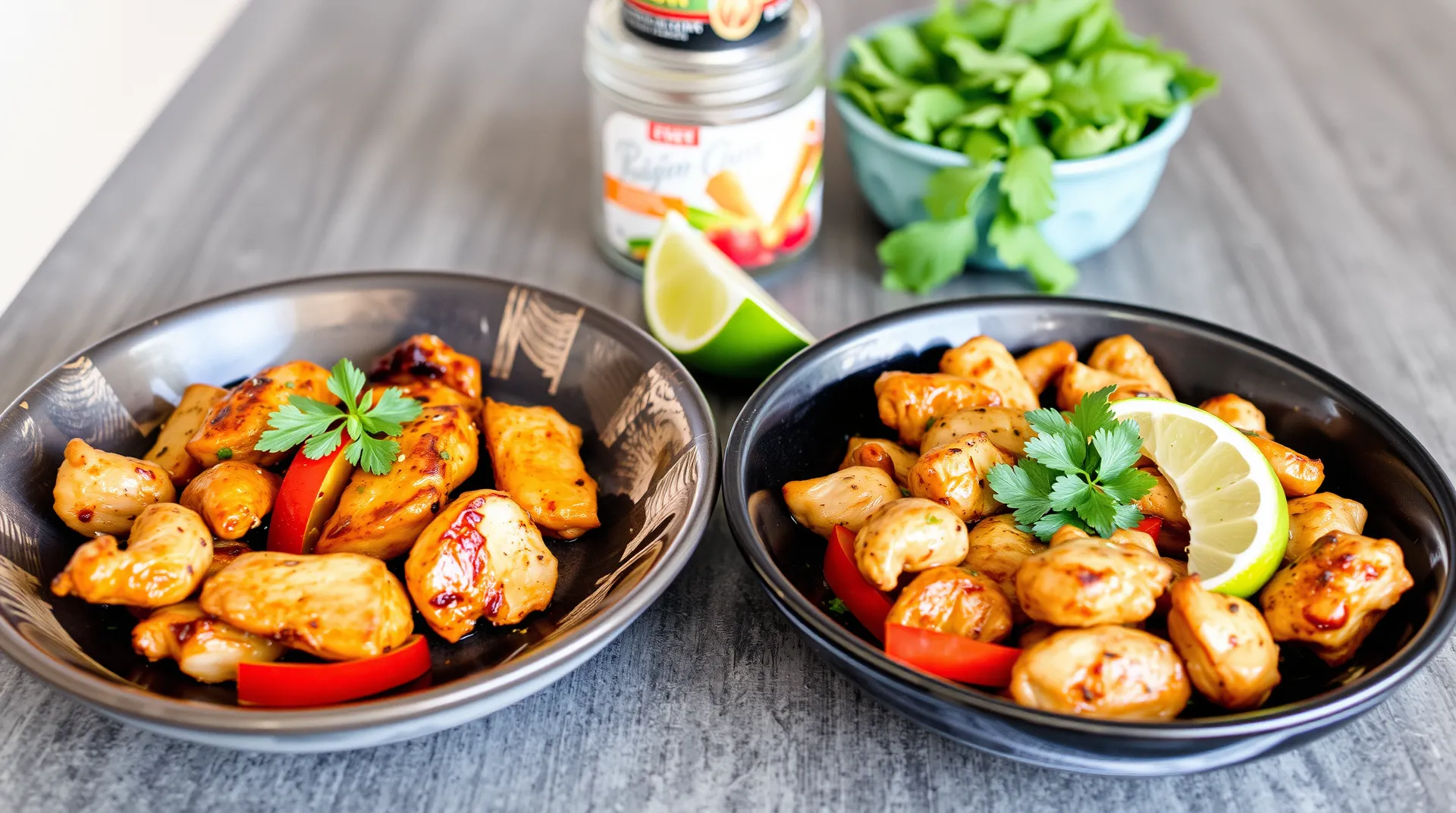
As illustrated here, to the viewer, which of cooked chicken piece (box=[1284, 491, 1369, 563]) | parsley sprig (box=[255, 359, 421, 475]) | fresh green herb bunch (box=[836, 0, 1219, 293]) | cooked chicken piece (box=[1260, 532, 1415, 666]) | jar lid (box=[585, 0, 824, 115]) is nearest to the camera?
cooked chicken piece (box=[1260, 532, 1415, 666])

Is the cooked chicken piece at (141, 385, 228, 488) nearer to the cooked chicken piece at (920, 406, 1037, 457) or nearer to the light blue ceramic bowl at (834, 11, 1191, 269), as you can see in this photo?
the cooked chicken piece at (920, 406, 1037, 457)

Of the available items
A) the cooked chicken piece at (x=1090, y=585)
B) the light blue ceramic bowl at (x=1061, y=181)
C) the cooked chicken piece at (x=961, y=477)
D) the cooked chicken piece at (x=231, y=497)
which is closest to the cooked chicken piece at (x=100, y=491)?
the cooked chicken piece at (x=231, y=497)

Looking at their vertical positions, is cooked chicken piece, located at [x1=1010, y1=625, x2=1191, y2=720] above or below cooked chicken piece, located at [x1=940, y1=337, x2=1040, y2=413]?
above

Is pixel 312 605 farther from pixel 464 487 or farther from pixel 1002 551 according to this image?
pixel 1002 551

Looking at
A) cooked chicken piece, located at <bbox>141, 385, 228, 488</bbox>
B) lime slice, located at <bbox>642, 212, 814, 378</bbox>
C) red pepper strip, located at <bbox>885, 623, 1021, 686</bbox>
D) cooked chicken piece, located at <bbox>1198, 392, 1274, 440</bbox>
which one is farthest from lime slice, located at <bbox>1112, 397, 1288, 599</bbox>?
cooked chicken piece, located at <bbox>141, 385, 228, 488</bbox>

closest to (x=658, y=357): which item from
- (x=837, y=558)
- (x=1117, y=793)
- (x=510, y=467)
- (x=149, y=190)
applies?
(x=510, y=467)

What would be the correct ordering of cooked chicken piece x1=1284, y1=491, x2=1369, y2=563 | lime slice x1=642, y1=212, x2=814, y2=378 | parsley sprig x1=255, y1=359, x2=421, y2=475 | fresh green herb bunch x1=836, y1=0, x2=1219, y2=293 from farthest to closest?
1. fresh green herb bunch x1=836, y1=0, x2=1219, y2=293
2. lime slice x1=642, y1=212, x2=814, y2=378
3. parsley sprig x1=255, y1=359, x2=421, y2=475
4. cooked chicken piece x1=1284, y1=491, x2=1369, y2=563

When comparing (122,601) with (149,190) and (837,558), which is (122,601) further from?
(149,190)

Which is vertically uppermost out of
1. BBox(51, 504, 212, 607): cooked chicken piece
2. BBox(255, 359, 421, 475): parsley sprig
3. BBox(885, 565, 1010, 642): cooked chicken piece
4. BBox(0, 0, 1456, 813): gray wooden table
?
BBox(51, 504, 212, 607): cooked chicken piece
